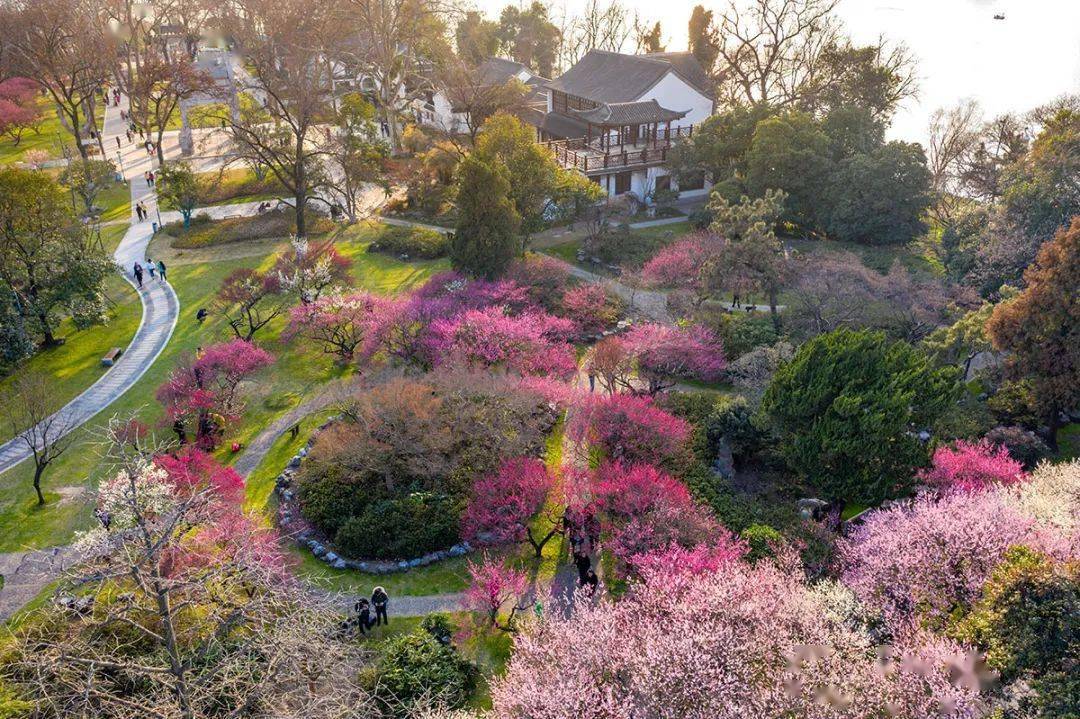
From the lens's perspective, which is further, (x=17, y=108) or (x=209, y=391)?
(x=17, y=108)

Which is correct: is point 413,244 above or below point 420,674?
above

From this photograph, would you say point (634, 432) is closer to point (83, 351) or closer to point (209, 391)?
point (209, 391)

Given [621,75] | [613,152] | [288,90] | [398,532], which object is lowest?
[398,532]

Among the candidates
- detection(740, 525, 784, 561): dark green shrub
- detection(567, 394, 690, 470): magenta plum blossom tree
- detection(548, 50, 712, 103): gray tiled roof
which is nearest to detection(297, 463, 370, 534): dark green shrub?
detection(567, 394, 690, 470): magenta plum blossom tree

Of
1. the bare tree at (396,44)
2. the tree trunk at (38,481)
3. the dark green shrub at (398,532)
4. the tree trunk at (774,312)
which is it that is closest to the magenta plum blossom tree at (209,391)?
the tree trunk at (38,481)

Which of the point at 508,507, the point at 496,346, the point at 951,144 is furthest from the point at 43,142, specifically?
the point at 951,144

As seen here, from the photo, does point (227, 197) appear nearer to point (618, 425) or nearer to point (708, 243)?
point (708, 243)
